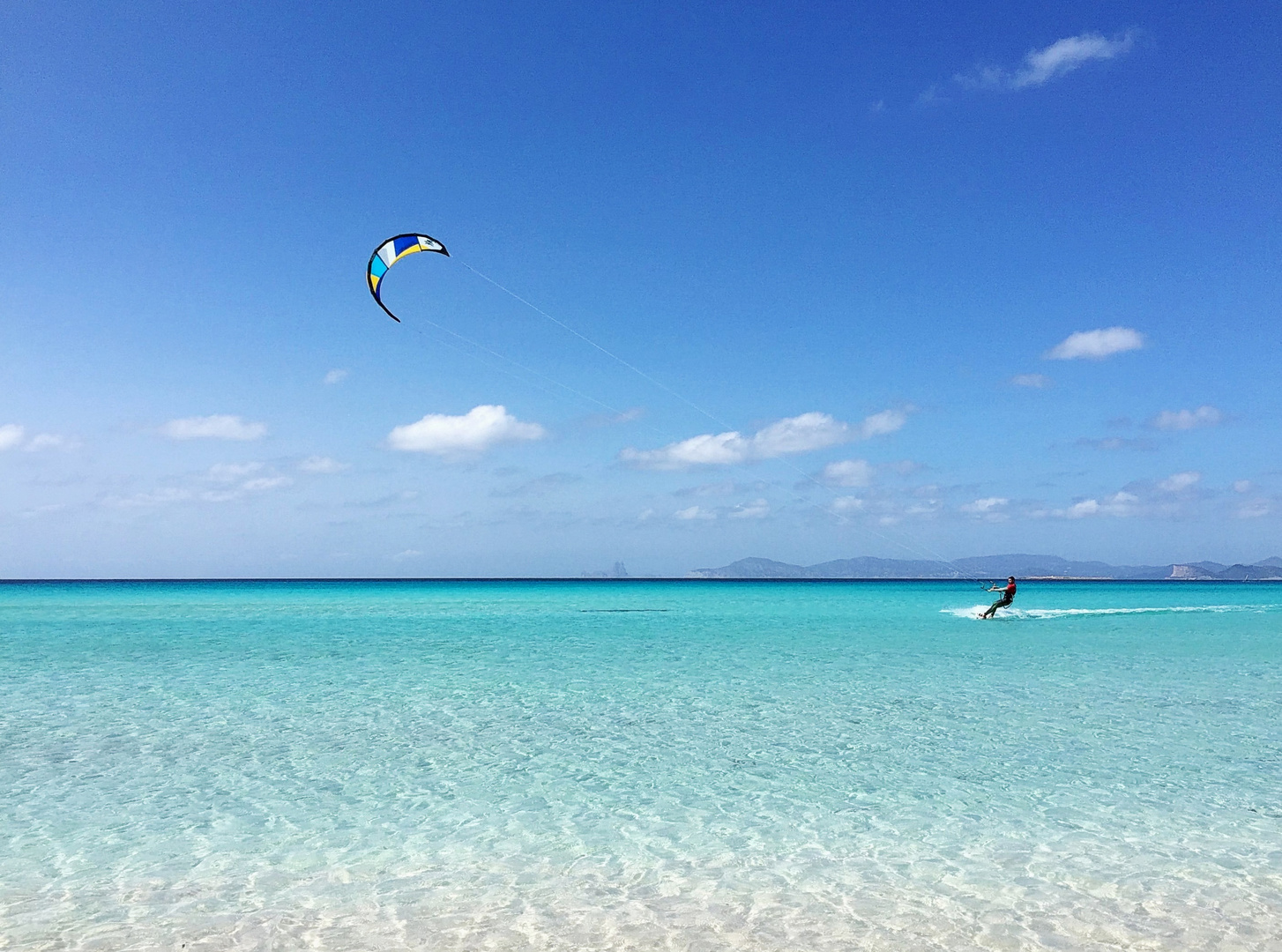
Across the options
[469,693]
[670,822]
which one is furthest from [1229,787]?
[469,693]

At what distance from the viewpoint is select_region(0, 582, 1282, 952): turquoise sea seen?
5.08m

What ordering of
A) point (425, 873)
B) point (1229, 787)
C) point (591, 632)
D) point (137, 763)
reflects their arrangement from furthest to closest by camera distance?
point (591, 632) → point (137, 763) → point (1229, 787) → point (425, 873)

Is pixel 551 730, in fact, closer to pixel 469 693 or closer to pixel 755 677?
pixel 469 693

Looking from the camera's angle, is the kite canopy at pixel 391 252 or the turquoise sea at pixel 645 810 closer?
the turquoise sea at pixel 645 810

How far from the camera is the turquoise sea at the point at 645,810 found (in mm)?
5082

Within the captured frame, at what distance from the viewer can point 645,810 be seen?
7.19 m

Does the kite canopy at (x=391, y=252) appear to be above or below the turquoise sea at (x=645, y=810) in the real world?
above

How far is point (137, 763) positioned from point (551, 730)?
4247mm

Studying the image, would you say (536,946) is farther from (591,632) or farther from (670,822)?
(591,632)

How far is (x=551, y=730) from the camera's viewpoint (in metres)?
10.4

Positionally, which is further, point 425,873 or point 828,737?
point 828,737

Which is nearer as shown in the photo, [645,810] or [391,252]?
[645,810]

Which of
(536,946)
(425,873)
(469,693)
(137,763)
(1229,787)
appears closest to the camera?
(536,946)

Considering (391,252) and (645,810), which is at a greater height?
(391,252)
